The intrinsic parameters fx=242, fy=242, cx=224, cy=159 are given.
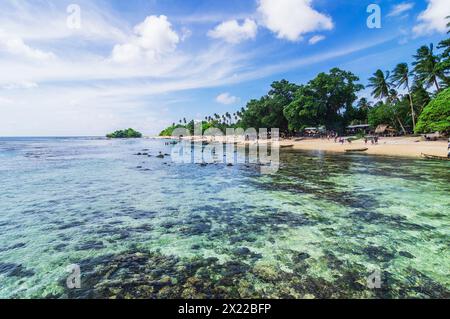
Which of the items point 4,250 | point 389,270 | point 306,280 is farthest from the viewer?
point 4,250

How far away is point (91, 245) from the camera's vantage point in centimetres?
748

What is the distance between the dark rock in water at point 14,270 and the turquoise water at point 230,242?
0.05 m

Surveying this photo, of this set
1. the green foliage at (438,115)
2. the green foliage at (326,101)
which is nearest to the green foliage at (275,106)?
the green foliage at (326,101)

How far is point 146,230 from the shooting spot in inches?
338

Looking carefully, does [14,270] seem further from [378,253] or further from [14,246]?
[378,253]

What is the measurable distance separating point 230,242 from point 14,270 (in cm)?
569

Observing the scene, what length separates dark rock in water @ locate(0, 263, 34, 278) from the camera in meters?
5.94

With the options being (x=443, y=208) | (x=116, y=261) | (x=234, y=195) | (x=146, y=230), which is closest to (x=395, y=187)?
(x=443, y=208)

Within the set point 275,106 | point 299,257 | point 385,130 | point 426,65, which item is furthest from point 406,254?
point 275,106

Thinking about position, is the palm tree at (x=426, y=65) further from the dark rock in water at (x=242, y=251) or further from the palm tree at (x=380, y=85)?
the dark rock in water at (x=242, y=251)
